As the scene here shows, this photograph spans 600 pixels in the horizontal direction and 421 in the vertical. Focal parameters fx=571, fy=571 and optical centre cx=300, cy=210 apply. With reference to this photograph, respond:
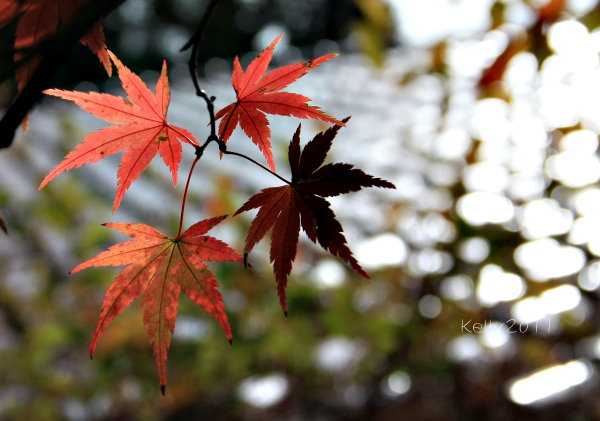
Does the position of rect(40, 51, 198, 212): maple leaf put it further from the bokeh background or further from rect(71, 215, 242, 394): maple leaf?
the bokeh background

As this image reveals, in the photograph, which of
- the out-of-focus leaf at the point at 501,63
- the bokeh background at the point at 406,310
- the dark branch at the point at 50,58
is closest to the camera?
the dark branch at the point at 50,58

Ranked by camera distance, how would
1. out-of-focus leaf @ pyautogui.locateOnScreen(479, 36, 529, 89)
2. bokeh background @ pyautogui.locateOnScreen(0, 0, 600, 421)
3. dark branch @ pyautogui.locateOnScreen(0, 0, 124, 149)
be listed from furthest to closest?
1. bokeh background @ pyautogui.locateOnScreen(0, 0, 600, 421)
2. out-of-focus leaf @ pyautogui.locateOnScreen(479, 36, 529, 89)
3. dark branch @ pyautogui.locateOnScreen(0, 0, 124, 149)

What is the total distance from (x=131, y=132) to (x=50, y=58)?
11 cm

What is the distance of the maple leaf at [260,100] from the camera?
17.8 inches

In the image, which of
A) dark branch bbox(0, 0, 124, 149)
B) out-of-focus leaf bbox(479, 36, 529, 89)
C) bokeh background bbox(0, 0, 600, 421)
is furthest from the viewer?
bokeh background bbox(0, 0, 600, 421)

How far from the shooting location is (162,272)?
1.58 ft

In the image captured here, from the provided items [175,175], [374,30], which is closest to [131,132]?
[175,175]

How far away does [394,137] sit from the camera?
3193 mm

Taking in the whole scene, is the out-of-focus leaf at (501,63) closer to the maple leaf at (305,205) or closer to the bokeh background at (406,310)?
the bokeh background at (406,310)

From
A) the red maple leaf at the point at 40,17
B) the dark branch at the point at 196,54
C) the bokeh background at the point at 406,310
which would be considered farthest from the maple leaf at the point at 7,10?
the bokeh background at the point at 406,310

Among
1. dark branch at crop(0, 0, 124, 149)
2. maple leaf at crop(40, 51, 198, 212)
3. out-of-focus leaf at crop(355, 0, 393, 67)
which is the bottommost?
dark branch at crop(0, 0, 124, 149)

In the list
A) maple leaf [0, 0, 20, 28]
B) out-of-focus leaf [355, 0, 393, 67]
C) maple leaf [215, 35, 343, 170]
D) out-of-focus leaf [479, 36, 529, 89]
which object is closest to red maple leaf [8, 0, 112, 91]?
maple leaf [0, 0, 20, 28]

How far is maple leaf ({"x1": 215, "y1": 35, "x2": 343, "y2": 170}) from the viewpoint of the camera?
17.8 inches

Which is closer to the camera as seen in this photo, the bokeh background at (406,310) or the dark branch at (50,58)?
the dark branch at (50,58)
